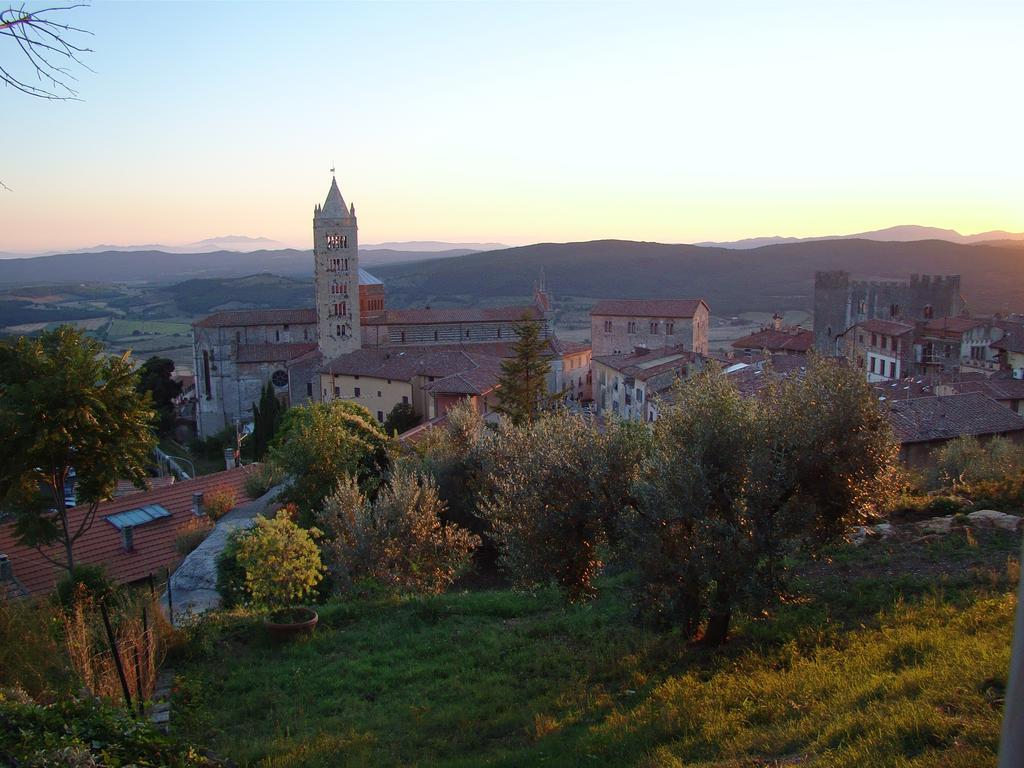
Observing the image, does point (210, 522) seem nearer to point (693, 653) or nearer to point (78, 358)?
point (78, 358)

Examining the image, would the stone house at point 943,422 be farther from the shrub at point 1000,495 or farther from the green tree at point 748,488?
the green tree at point 748,488

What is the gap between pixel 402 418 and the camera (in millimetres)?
47156

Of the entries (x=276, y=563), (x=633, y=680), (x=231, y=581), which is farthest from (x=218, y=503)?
(x=633, y=680)

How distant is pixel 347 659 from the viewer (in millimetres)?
11680

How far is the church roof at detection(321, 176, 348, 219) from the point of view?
64938mm

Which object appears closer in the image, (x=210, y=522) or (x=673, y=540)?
(x=673, y=540)

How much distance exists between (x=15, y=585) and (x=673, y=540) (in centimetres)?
1591

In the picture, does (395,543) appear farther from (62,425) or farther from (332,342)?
(332,342)

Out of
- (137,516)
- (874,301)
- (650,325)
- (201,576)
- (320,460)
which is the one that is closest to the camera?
(201,576)

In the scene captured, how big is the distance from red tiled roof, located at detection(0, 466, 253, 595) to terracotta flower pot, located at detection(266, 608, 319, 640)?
6.72m

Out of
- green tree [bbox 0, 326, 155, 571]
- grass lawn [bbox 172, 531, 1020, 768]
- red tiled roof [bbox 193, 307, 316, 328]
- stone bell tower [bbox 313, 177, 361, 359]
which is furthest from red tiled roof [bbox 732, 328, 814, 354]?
green tree [bbox 0, 326, 155, 571]

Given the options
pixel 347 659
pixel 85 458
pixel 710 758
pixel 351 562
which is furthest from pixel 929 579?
pixel 85 458

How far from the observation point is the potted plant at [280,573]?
41.7 ft

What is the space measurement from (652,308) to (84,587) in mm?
59790
